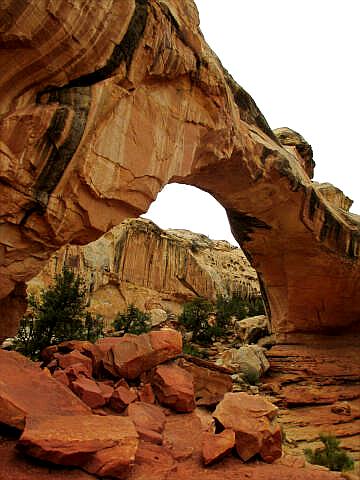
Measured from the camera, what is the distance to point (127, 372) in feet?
20.7

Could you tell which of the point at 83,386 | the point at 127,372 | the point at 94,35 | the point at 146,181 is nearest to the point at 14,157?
the point at 94,35

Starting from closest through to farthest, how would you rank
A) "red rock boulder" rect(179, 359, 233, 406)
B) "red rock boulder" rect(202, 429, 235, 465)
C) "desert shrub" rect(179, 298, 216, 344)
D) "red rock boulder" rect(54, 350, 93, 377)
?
"red rock boulder" rect(202, 429, 235, 465) → "red rock boulder" rect(54, 350, 93, 377) → "red rock boulder" rect(179, 359, 233, 406) → "desert shrub" rect(179, 298, 216, 344)

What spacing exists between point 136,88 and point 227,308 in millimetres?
21011

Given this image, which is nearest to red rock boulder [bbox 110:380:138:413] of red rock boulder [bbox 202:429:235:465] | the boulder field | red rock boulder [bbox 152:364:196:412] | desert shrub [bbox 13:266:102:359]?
the boulder field

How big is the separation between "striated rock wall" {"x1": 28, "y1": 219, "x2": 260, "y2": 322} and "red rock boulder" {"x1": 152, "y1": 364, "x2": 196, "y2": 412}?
1903 centimetres

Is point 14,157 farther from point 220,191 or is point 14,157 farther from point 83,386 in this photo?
point 220,191

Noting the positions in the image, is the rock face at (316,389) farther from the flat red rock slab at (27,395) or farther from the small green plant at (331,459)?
the flat red rock slab at (27,395)

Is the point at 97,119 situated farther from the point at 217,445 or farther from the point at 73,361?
the point at 217,445

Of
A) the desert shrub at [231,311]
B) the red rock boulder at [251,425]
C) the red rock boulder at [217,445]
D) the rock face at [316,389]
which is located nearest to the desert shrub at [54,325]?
the rock face at [316,389]

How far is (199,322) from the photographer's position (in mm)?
21797

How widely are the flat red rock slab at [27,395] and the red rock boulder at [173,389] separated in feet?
6.48

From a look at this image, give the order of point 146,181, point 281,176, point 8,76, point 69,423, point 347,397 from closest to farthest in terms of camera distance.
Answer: point 69,423 → point 8,76 → point 146,181 → point 281,176 → point 347,397

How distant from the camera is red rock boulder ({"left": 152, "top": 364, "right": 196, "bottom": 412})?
20.4 ft

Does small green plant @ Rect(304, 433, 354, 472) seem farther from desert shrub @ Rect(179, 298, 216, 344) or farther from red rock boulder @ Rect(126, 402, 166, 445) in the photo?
desert shrub @ Rect(179, 298, 216, 344)
